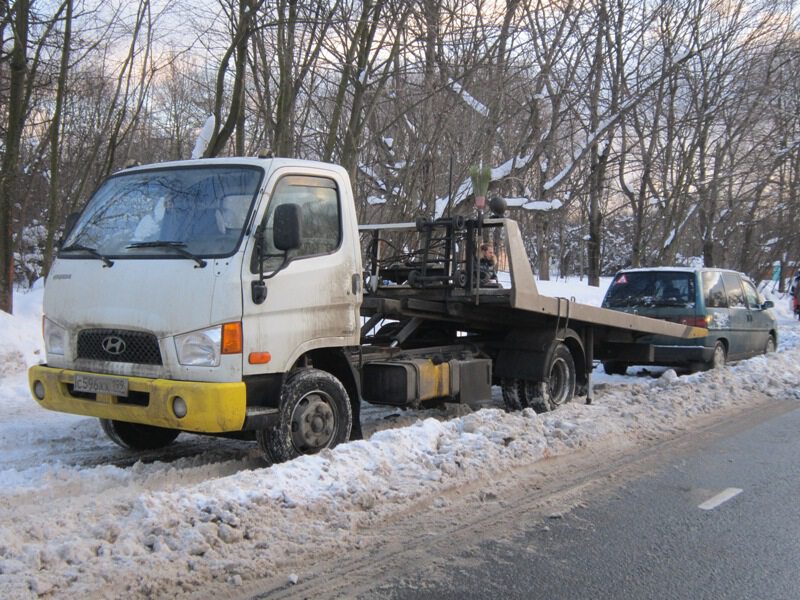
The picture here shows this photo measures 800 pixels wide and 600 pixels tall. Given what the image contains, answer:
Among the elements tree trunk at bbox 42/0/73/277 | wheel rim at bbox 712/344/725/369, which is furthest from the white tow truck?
tree trunk at bbox 42/0/73/277

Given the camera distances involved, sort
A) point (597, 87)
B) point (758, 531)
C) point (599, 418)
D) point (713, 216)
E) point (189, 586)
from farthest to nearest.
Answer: point (713, 216), point (597, 87), point (599, 418), point (758, 531), point (189, 586)

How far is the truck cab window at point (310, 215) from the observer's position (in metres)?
5.57

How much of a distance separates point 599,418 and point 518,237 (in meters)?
2.13

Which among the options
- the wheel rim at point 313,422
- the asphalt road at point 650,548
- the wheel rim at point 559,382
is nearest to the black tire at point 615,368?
the wheel rim at point 559,382

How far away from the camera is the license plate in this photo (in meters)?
5.29

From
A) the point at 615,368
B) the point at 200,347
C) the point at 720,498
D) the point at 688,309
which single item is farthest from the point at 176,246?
the point at 615,368

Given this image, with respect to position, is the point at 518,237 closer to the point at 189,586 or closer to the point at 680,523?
the point at 680,523

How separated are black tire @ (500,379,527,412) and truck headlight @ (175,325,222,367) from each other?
460cm

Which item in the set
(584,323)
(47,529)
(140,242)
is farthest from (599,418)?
(47,529)

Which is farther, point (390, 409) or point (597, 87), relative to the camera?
point (597, 87)

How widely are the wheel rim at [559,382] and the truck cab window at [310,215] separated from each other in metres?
3.96

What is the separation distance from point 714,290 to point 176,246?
9.53 meters

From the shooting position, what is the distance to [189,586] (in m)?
3.77

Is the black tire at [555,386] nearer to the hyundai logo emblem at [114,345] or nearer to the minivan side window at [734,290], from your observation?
the minivan side window at [734,290]
